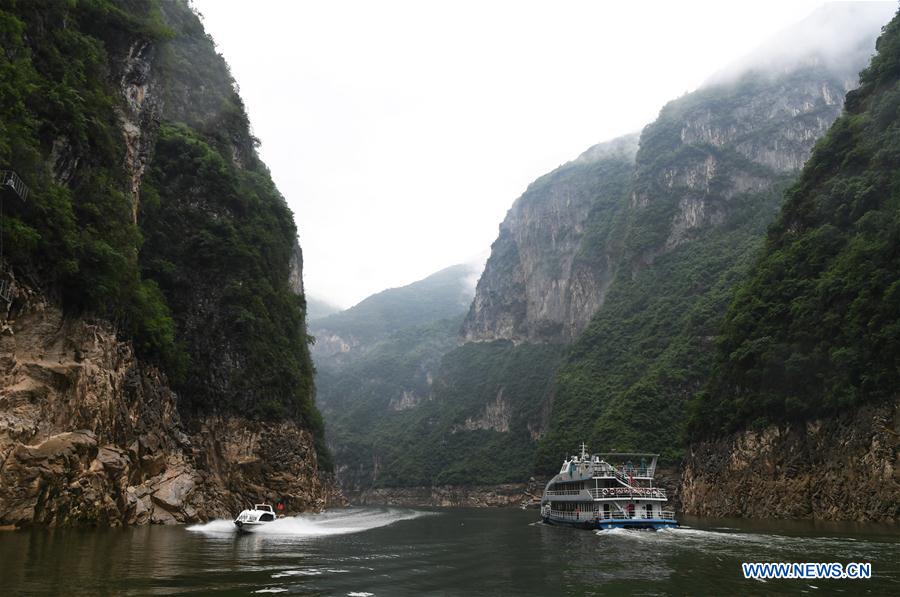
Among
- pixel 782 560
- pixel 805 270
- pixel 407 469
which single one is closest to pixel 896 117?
pixel 805 270

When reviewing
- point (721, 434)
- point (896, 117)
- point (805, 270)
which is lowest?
point (721, 434)

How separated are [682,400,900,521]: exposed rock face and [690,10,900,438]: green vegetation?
5.59 ft

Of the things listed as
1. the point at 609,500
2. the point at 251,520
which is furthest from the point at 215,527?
the point at 609,500

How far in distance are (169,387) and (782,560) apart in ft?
151

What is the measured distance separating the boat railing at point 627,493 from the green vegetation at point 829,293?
59.0 ft

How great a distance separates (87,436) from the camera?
32.6 meters

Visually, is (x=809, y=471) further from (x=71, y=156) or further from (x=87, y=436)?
(x=71, y=156)

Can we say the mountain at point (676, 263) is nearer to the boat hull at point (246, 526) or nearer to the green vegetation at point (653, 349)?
the green vegetation at point (653, 349)

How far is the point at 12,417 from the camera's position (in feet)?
91.3

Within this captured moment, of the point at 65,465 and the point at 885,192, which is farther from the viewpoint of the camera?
the point at 885,192

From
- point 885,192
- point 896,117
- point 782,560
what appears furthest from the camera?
point 896,117

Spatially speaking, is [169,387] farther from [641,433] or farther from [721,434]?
[641,433]

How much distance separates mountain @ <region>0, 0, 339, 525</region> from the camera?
98.9 ft

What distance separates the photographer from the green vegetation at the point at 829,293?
50500mm
